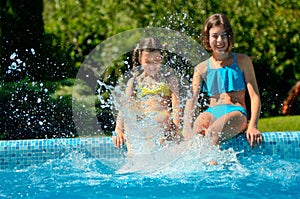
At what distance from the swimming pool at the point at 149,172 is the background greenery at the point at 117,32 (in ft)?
6.15

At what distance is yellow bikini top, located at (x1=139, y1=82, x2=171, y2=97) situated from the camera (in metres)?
4.80

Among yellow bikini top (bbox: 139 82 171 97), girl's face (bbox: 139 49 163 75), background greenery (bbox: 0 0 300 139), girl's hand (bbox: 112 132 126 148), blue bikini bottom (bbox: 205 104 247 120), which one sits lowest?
girl's hand (bbox: 112 132 126 148)

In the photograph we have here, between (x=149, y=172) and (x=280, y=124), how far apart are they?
2852 mm

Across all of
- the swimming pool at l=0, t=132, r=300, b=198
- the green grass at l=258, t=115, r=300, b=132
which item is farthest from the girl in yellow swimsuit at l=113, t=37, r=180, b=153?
the green grass at l=258, t=115, r=300, b=132

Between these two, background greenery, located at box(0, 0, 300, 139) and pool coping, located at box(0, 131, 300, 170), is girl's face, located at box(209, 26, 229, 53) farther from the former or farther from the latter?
background greenery, located at box(0, 0, 300, 139)

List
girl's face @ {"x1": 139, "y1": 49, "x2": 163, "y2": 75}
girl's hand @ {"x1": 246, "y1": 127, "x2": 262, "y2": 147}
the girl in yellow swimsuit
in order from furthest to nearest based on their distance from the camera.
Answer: girl's face @ {"x1": 139, "y1": 49, "x2": 163, "y2": 75} → the girl in yellow swimsuit → girl's hand @ {"x1": 246, "y1": 127, "x2": 262, "y2": 147}

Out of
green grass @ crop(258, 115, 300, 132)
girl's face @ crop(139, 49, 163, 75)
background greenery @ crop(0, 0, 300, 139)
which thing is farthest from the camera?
background greenery @ crop(0, 0, 300, 139)

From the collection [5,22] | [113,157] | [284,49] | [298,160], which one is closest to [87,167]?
[113,157]

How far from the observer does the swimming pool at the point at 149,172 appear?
12.2 feet

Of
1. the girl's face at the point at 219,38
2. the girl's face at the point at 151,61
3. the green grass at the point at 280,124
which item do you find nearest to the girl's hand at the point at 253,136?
the girl's face at the point at 219,38

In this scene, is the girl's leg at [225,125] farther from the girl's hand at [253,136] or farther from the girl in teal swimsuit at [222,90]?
the girl's hand at [253,136]

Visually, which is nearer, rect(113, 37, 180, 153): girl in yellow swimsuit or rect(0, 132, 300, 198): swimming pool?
rect(0, 132, 300, 198): swimming pool

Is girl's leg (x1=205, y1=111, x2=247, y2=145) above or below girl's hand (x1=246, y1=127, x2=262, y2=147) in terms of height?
above

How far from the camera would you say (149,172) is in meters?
4.25
